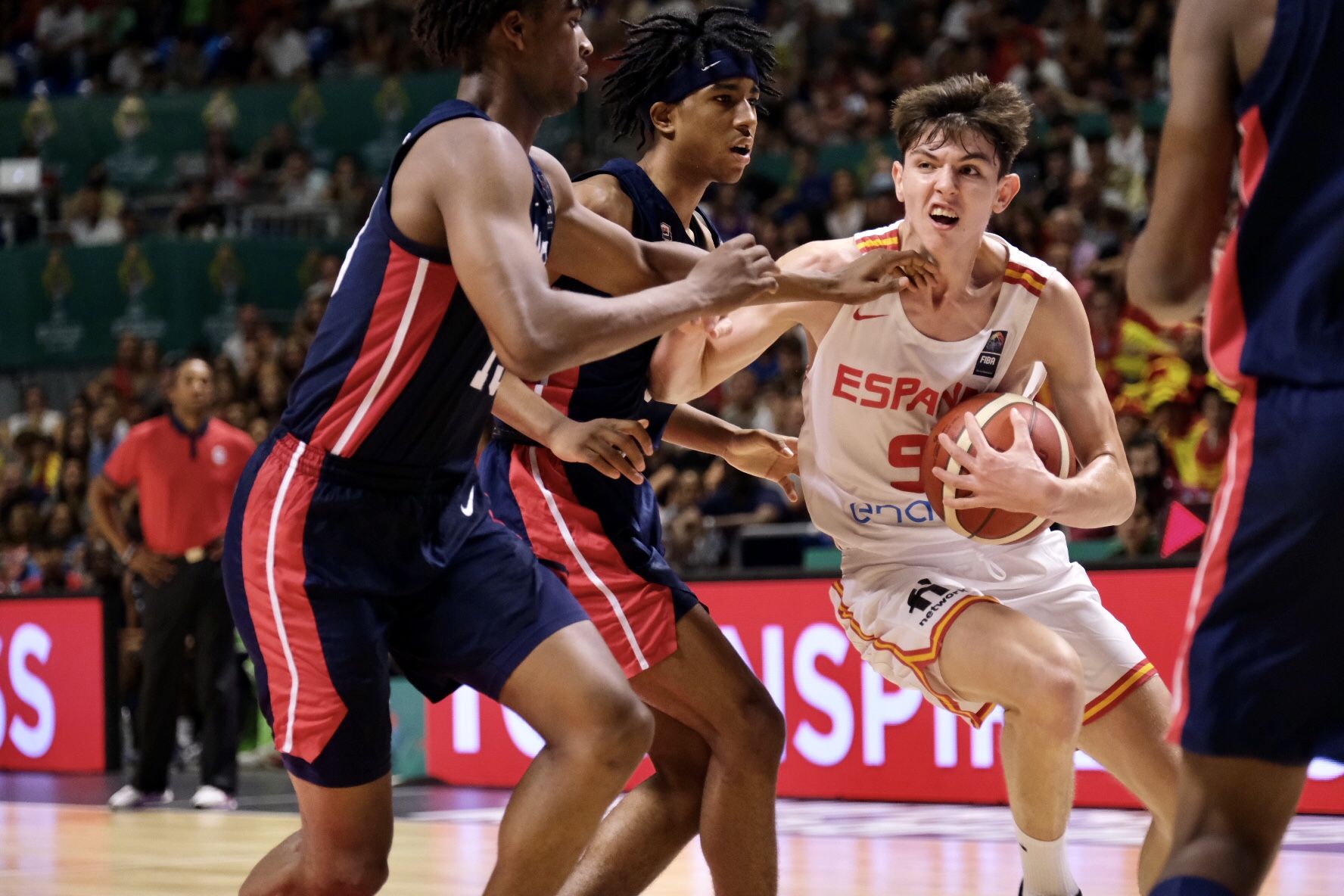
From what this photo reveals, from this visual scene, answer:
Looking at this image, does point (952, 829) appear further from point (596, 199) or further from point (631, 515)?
point (596, 199)

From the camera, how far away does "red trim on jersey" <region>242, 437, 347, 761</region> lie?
11.8ft

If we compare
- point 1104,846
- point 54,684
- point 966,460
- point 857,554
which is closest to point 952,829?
point 1104,846

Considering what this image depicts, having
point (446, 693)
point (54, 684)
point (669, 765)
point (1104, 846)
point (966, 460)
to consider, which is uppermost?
point (966, 460)

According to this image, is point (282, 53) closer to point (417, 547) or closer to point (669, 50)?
point (669, 50)

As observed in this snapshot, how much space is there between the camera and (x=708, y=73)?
4.59 m

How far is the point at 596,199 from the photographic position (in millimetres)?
4449

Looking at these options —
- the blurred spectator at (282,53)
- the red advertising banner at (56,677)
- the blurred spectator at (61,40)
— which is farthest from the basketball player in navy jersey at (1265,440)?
the blurred spectator at (61,40)

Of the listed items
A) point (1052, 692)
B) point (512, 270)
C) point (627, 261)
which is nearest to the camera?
point (512, 270)

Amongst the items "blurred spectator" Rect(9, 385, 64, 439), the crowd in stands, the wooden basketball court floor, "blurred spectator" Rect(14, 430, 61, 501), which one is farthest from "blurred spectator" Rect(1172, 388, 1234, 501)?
"blurred spectator" Rect(9, 385, 64, 439)

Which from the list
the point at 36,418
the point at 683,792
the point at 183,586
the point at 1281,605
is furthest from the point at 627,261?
the point at 36,418

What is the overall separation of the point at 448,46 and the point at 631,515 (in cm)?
135

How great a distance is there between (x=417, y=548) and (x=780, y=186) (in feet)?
34.5

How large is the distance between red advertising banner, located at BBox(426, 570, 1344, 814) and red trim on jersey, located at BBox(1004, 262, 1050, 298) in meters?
3.49

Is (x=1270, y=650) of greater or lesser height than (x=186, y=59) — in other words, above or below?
below
